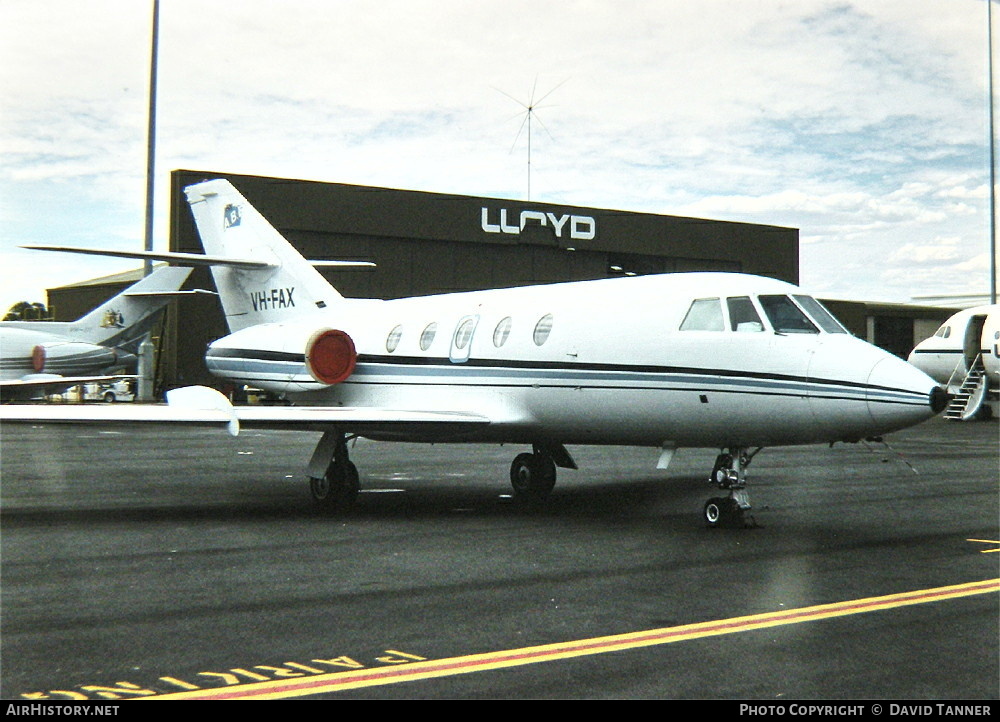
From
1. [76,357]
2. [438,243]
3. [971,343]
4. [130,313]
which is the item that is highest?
[438,243]

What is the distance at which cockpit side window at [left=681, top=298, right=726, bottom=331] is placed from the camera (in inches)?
413

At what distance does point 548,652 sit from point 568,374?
5.89m

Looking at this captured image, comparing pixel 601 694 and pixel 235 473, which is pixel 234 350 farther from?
pixel 601 694

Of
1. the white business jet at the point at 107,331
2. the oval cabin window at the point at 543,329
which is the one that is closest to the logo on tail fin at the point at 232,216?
the oval cabin window at the point at 543,329

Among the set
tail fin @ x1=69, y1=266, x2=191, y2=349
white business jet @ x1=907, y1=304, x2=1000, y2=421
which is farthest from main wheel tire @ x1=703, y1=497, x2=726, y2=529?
tail fin @ x1=69, y1=266, x2=191, y2=349

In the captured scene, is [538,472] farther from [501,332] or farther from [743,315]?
[743,315]

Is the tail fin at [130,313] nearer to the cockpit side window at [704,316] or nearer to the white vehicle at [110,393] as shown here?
the white vehicle at [110,393]

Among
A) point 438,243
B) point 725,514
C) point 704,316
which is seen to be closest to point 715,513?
point 725,514

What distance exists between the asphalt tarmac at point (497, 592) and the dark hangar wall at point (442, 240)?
27.5m

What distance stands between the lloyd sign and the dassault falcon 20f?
31009 mm

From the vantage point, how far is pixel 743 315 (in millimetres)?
10367

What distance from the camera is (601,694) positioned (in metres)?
5.02

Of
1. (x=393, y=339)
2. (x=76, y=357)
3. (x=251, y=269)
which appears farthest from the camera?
(x=76, y=357)

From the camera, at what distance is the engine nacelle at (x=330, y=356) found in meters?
14.1
